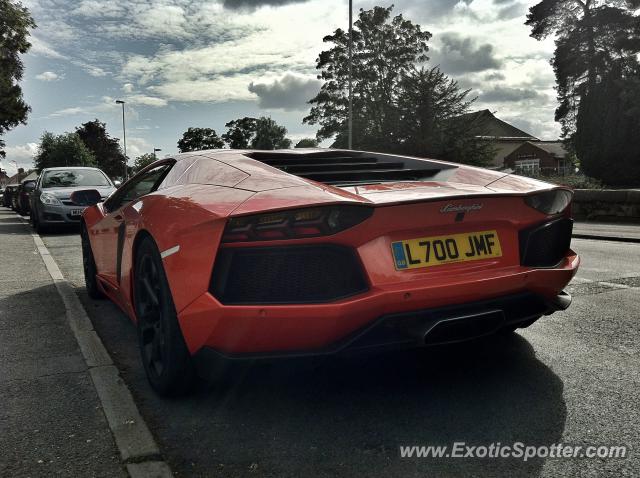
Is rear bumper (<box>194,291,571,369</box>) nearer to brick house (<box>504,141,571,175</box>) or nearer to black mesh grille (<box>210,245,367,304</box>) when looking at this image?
black mesh grille (<box>210,245,367,304</box>)

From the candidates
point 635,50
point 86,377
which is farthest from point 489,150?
point 86,377

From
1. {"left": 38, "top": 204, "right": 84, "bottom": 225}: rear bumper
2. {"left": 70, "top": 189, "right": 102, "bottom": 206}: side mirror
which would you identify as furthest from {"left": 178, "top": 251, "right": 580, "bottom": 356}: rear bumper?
{"left": 38, "top": 204, "right": 84, "bottom": 225}: rear bumper

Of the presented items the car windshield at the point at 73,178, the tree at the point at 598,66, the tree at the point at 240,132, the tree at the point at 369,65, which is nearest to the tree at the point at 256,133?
the tree at the point at 240,132

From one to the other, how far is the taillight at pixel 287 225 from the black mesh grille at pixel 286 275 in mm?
53

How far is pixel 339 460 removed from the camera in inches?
85.4

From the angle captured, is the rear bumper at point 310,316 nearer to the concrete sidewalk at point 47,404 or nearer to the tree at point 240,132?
the concrete sidewalk at point 47,404

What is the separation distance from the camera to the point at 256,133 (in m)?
110

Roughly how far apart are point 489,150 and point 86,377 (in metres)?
37.5

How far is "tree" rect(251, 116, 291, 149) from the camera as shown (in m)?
107

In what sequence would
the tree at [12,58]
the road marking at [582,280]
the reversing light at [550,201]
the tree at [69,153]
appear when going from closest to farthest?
the reversing light at [550,201]
the road marking at [582,280]
the tree at [12,58]
the tree at [69,153]

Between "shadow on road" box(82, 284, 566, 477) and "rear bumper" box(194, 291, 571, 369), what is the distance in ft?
0.73

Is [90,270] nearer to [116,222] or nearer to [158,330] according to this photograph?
[116,222]

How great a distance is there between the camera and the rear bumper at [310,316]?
2330 mm

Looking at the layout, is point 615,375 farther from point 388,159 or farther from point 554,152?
point 554,152
